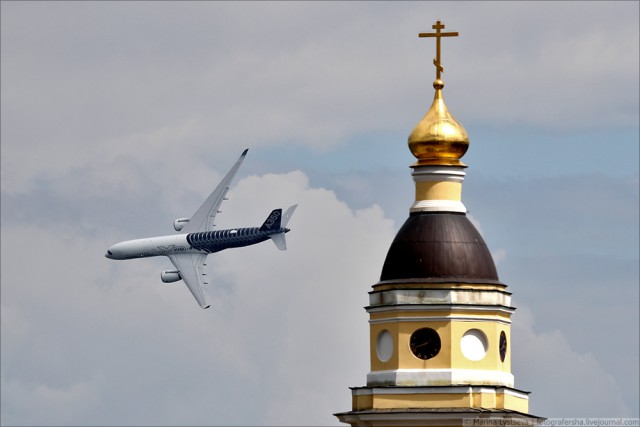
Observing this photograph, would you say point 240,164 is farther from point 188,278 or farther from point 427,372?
point 427,372

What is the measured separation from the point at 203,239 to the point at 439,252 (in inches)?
3219

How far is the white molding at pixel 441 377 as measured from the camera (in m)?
57.3

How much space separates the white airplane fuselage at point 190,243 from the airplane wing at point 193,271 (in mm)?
468

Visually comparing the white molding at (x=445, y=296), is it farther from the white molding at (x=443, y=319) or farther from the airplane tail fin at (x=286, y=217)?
the airplane tail fin at (x=286, y=217)

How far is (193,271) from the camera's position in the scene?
141 metres

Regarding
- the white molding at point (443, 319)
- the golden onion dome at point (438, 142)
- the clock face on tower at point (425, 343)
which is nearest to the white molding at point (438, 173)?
the golden onion dome at point (438, 142)

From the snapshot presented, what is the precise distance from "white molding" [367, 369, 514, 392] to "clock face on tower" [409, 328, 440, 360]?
432mm

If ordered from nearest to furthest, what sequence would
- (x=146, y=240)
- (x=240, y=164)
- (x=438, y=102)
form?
1. (x=438, y=102)
2. (x=240, y=164)
3. (x=146, y=240)

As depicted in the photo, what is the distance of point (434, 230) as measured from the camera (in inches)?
2319

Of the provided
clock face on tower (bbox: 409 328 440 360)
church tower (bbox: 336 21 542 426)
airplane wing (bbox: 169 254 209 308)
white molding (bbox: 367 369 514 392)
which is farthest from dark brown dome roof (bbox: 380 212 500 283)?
airplane wing (bbox: 169 254 209 308)

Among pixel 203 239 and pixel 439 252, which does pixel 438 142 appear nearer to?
pixel 439 252

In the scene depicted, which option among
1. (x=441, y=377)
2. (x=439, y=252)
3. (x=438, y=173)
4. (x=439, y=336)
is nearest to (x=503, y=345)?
(x=439, y=336)

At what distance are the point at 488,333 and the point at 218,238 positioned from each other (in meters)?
82.0

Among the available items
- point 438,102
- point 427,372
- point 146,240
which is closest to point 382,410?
point 427,372
